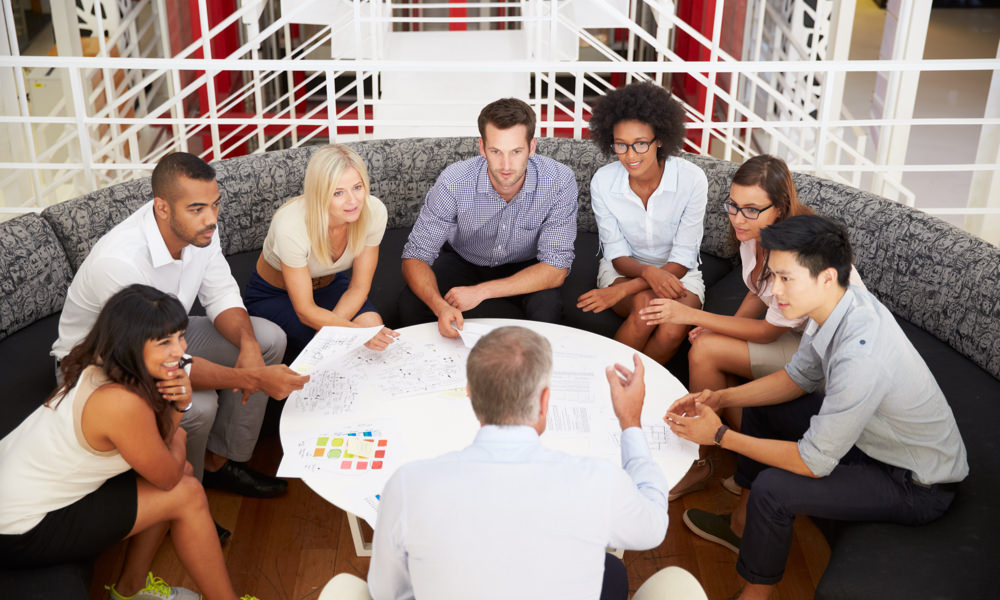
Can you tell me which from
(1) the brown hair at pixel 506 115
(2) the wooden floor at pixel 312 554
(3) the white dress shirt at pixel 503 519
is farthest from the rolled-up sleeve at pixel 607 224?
(3) the white dress shirt at pixel 503 519

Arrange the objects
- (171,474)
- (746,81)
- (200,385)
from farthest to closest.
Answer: (746,81) < (200,385) < (171,474)

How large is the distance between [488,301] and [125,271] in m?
1.21

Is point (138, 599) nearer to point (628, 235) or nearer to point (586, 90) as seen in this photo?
point (628, 235)

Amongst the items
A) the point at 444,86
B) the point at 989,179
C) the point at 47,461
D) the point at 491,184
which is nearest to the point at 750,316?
the point at 491,184

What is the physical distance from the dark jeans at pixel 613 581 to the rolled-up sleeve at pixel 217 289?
5.06 feet

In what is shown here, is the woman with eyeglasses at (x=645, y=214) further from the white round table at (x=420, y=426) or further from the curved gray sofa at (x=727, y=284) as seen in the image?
the white round table at (x=420, y=426)

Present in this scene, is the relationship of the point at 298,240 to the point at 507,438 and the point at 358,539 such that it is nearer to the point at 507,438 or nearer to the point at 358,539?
the point at 358,539

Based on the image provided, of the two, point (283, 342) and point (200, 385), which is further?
point (283, 342)

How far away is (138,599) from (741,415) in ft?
5.89

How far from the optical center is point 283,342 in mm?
2889

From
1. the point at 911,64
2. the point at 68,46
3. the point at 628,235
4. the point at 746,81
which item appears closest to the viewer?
the point at 628,235

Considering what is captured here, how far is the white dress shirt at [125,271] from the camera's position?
95.7 inches

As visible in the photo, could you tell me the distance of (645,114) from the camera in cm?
307

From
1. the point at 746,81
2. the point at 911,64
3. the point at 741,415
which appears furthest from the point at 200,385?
the point at 746,81
